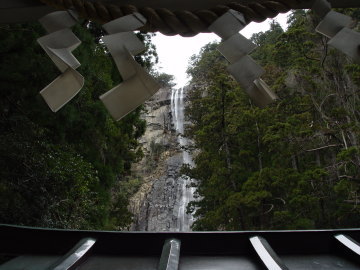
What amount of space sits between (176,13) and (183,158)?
14.3 metres

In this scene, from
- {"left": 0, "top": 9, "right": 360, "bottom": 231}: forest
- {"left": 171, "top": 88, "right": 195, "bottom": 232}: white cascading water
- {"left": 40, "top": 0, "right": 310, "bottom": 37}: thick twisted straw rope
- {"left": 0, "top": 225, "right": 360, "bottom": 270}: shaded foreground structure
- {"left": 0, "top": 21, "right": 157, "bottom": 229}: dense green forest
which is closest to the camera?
{"left": 40, "top": 0, "right": 310, "bottom": 37}: thick twisted straw rope

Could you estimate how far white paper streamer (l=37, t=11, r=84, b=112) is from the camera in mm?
487

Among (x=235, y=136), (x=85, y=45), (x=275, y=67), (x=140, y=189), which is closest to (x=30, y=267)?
(x=85, y=45)

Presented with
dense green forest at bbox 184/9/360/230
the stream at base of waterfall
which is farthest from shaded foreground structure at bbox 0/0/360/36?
the stream at base of waterfall

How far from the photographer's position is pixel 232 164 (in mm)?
7418

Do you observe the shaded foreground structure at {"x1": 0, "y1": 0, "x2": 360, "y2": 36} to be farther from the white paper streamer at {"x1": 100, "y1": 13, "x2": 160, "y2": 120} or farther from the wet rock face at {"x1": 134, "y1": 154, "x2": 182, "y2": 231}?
the wet rock face at {"x1": 134, "y1": 154, "x2": 182, "y2": 231}

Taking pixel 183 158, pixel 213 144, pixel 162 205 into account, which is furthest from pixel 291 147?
pixel 183 158

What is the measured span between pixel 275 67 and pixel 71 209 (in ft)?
23.5

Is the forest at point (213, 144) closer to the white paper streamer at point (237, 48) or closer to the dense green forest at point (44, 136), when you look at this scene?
the dense green forest at point (44, 136)

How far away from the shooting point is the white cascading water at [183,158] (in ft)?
38.0

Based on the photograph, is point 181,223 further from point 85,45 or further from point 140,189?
point 85,45

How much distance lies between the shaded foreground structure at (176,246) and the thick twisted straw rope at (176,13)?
51 cm

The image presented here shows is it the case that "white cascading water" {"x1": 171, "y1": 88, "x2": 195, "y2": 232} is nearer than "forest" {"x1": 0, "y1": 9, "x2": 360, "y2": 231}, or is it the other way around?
"forest" {"x1": 0, "y1": 9, "x2": 360, "y2": 231}

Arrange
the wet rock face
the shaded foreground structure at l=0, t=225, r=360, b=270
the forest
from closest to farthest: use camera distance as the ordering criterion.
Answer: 1. the shaded foreground structure at l=0, t=225, r=360, b=270
2. the forest
3. the wet rock face
